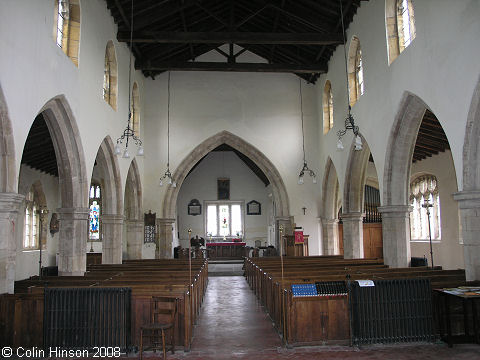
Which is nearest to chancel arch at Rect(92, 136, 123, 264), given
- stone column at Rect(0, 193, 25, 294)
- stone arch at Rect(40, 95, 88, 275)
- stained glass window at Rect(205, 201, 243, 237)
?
stone arch at Rect(40, 95, 88, 275)

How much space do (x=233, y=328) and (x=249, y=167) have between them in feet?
54.9

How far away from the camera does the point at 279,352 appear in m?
5.85

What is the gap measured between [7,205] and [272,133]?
11848 millimetres

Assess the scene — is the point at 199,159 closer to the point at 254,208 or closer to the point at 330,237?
the point at 330,237

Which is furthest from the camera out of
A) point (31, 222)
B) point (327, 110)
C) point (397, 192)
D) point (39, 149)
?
point (327, 110)

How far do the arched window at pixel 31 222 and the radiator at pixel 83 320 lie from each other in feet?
30.7

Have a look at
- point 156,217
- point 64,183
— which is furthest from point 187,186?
point 64,183

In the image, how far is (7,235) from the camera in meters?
6.35

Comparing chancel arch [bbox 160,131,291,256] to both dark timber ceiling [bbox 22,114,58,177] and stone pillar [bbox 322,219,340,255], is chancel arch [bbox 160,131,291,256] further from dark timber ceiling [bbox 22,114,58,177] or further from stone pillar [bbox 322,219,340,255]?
dark timber ceiling [bbox 22,114,58,177]

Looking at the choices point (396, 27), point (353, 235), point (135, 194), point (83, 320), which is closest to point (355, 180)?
point (353, 235)

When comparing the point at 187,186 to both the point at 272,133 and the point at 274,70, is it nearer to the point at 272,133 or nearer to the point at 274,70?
the point at 272,133

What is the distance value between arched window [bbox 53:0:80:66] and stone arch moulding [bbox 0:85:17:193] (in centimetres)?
330

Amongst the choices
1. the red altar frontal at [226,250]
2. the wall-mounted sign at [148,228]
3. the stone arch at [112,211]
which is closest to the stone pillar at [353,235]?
the stone arch at [112,211]

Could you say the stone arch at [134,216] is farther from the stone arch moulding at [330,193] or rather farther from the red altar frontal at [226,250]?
the stone arch moulding at [330,193]
